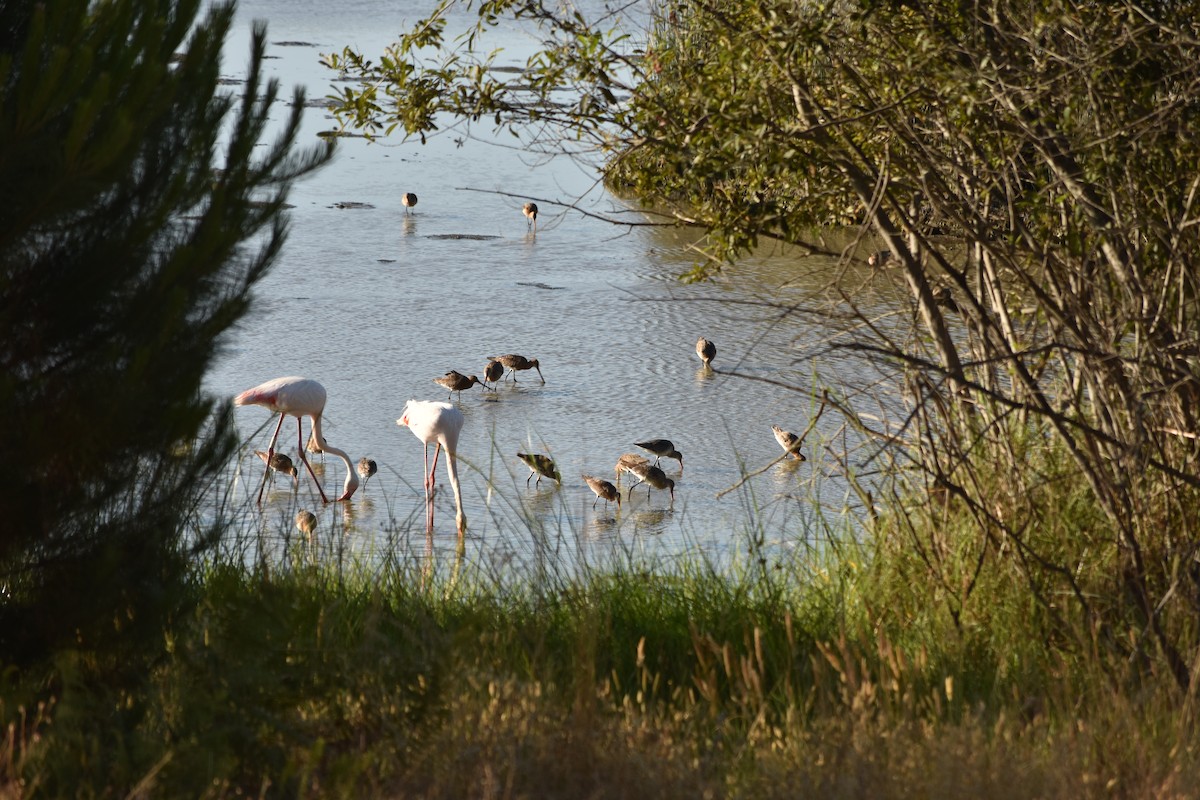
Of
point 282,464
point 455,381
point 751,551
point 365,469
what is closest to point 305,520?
point 365,469

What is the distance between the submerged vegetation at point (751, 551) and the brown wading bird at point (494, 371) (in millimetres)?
3192

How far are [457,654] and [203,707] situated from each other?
0.48 meters

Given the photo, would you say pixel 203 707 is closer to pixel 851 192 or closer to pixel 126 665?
pixel 126 665

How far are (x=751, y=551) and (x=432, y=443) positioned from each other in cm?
309

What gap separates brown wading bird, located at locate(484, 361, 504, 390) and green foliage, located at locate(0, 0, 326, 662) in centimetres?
439

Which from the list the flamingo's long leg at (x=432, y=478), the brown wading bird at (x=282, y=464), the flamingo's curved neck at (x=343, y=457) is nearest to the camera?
the flamingo's long leg at (x=432, y=478)

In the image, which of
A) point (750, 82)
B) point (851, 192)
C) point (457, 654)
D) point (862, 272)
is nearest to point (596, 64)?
point (750, 82)

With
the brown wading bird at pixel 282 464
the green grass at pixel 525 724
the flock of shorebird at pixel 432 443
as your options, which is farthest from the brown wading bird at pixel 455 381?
the green grass at pixel 525 724

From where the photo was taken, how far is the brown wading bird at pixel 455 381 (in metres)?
7.55

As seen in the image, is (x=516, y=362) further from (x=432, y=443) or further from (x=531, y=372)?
(x=432, y=443)

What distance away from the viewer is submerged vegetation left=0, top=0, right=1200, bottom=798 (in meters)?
2.71

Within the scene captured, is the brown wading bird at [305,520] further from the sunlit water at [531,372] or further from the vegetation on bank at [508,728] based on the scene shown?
the vegetation on bank at [508,728]

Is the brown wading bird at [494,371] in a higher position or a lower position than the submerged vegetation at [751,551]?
lower

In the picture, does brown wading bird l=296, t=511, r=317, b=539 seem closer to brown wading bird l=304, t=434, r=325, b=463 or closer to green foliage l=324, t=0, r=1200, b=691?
brown wading bird l=304, t=434, r=325, b=463
